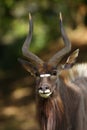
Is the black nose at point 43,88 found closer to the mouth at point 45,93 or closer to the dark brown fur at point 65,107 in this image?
the mouth at point 45,93

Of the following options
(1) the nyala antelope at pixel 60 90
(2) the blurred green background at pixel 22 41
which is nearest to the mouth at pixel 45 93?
(1) the nyala antelope at pixel 60 90

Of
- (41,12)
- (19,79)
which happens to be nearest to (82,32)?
(19,79)

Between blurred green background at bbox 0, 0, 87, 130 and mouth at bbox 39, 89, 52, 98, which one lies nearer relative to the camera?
mouth at bbox 39, 89, 52, 98

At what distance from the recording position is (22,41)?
65.6 feet

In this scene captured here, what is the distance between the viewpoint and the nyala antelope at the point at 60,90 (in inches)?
390

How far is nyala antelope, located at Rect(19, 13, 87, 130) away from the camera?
990cm

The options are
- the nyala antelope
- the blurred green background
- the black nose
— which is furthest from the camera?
the blurred green background

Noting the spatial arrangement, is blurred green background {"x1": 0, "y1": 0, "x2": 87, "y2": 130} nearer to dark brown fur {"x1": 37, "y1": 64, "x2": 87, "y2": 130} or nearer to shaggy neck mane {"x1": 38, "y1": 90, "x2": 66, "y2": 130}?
dark brown fur {"x1": 37, "y1": 64, "x2": 87, "y2": 130}

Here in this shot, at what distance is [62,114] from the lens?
10.4 metres

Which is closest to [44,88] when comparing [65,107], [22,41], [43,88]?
[43,88]

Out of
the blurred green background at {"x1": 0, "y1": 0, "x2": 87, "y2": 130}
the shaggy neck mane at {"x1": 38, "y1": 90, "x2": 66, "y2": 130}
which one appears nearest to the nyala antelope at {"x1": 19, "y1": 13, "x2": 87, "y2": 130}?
the shaggy neck mane at {"x1": 38, "y1": 90, "x2": 66, "y2": 130}

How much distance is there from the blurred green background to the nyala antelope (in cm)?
565

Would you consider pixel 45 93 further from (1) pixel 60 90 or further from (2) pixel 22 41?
(2) pixel 22 41

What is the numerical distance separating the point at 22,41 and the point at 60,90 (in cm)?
988
